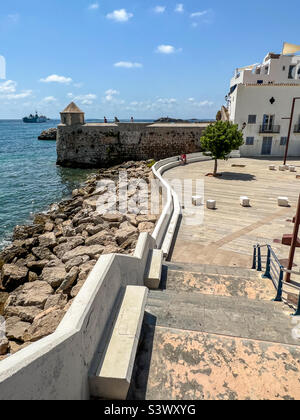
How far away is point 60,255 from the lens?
1216 centimetres

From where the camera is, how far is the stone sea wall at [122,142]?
36.4 m

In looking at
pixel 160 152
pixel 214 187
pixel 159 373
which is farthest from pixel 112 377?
pixel 160 152

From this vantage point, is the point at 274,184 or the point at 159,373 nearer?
the point at 159,373

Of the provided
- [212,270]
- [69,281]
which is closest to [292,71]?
[212,270]

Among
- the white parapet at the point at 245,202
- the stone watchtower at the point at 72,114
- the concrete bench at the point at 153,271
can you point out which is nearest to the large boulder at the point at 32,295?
the concrete bench at the point at 153,271

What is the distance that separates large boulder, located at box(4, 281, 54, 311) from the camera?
8617 millimetres

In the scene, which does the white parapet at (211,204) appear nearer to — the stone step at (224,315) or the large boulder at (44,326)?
the stone step at (224,315)

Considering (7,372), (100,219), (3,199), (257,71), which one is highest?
(257,71)

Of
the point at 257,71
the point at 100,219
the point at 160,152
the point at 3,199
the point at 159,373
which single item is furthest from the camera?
the point at 257,71

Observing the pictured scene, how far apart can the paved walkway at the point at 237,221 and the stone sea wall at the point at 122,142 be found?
1555 cm

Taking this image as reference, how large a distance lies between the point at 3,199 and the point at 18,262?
50.7 feet

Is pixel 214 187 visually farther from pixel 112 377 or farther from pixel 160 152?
pixel 160 152

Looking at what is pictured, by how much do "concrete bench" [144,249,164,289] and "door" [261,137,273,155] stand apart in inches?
1110

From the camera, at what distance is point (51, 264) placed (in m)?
11.1
